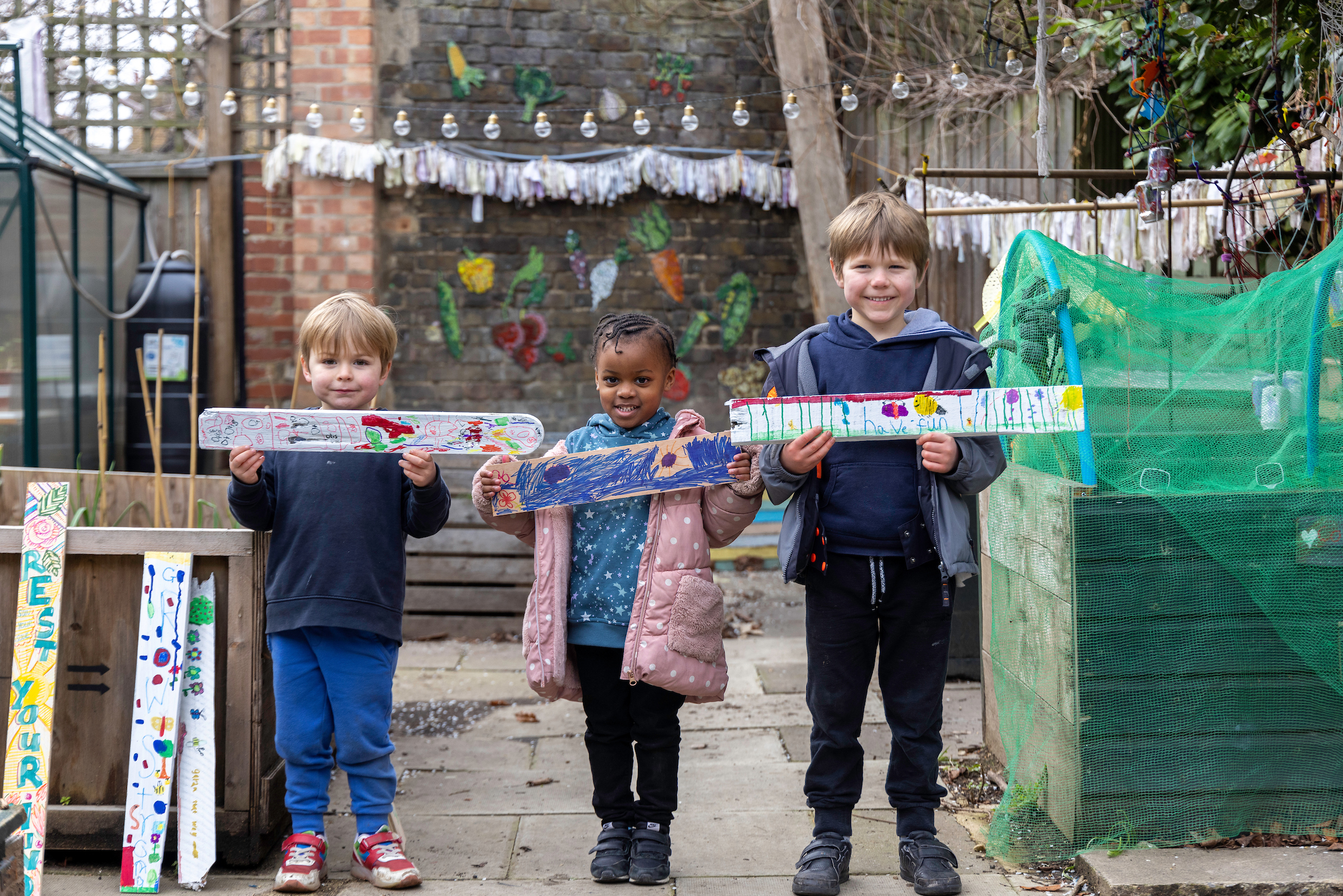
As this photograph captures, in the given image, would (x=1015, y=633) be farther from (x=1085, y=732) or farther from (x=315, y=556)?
(x=315, y=556)

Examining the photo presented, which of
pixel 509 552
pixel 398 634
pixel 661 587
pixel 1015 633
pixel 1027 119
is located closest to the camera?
pixel 661 587

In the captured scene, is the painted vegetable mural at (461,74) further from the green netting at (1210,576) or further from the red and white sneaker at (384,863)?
the red and white sneaker at (384,863)

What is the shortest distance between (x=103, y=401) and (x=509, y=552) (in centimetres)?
→ 255

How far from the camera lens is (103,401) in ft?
11.6

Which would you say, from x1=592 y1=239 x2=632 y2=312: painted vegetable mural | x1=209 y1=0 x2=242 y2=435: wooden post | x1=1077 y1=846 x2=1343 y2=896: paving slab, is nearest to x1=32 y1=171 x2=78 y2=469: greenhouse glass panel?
x1=209 y1=0 x2=242 y2=435: wooden post

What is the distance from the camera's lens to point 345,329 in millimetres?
2758

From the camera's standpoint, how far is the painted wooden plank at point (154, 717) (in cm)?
271

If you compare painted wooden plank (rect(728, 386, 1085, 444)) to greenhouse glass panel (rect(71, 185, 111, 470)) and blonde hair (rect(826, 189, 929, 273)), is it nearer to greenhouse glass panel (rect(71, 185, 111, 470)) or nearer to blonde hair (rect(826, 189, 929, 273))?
blonde hair (rect(826, 189, 929, 273))

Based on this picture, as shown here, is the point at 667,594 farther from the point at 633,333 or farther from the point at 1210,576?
the point at 1210,576

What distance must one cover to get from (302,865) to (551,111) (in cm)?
587

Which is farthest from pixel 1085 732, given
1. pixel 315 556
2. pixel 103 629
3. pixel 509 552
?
pixel 509 552

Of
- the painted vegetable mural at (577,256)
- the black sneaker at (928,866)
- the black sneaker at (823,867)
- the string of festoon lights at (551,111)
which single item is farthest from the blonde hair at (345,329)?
the painted vegetable mural at (577,256)

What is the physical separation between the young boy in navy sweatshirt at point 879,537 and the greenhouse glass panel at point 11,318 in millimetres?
4950

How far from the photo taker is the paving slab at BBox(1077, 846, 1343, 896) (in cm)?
250
